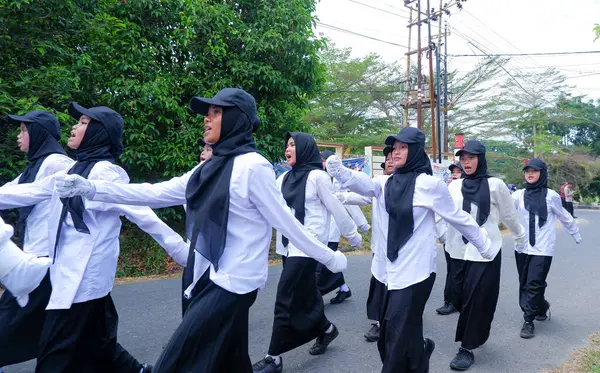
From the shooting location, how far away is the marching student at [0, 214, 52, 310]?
2316 mm

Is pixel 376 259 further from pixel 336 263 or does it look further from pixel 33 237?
pixel 33 237

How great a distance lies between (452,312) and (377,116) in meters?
26.9

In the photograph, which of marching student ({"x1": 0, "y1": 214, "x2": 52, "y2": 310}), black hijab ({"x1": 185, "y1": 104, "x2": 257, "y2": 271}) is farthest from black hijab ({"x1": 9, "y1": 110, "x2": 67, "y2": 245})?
black hijab ({"x1": 185, "y1": 104, "x2": 257, "y2": 271})

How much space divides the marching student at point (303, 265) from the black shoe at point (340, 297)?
1.86 metres

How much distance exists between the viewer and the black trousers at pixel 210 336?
2.41m

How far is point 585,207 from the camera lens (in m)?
36.6

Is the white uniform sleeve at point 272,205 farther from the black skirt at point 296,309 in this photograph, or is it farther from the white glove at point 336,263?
the black skirt at point 296,309

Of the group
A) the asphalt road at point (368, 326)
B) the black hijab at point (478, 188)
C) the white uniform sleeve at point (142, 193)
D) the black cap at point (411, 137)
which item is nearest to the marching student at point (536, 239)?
the asphalt road at point (368, 326)

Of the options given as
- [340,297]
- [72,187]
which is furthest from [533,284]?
[72,187]

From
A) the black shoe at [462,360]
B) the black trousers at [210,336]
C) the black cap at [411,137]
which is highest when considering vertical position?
the black cap at [411,137]

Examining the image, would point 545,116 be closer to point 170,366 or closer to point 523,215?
point 523,215

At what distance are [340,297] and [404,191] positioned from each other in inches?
143

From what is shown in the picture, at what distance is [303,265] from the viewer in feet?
Answer: 14.5

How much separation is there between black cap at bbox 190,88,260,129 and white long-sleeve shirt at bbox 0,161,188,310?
86 cm
